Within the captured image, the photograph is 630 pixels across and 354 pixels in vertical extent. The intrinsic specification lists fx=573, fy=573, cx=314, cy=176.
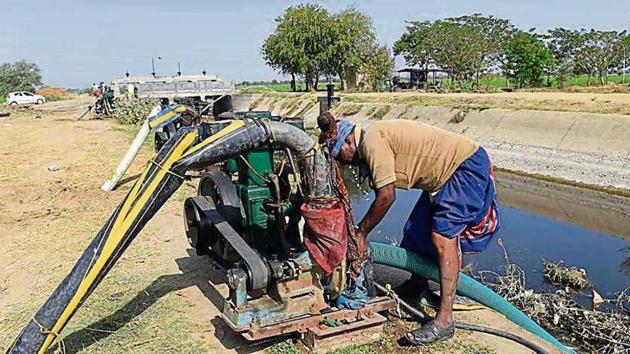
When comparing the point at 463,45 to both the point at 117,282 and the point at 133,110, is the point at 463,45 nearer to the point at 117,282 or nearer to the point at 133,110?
the point at 133,110

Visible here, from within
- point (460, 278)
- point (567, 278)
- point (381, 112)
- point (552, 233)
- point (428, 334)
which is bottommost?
point (552, 233)

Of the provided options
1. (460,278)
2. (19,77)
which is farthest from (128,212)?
(19,77)

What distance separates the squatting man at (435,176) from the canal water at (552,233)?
3.21 metres

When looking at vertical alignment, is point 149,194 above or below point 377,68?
below

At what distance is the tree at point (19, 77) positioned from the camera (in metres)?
62.4

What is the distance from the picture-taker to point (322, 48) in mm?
43375

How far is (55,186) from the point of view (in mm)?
9359

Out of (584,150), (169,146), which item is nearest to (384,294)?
(169,146)

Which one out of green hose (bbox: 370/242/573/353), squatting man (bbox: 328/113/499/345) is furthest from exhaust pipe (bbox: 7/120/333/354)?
green hose (bbox: 370/242/573/353)

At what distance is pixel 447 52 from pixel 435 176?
44.5 m

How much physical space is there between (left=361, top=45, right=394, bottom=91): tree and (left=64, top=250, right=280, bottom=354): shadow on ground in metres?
40.4

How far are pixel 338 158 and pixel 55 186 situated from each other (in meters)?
7.19

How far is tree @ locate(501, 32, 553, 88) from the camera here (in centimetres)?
4224

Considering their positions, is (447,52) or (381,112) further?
(447,52)
